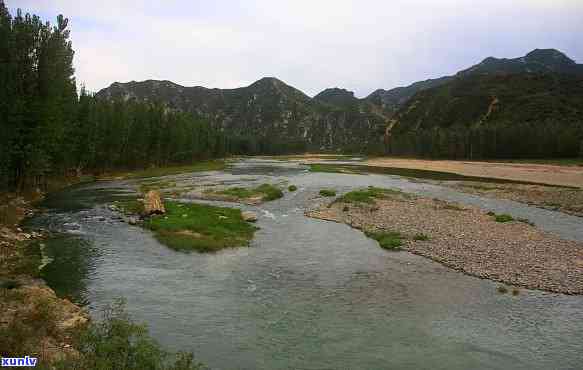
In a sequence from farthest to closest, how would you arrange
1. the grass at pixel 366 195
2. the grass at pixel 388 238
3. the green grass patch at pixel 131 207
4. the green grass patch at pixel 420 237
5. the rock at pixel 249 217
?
the grass at pixel 366 195 < the green grass patch at pixel 131 207 < the rock at pixel 249 217 < the green grass patch at pixel 420 237 < the grass at pixel 388 238

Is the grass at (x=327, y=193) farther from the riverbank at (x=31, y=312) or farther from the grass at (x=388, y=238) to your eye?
the riverbank at (x=31, y=312)

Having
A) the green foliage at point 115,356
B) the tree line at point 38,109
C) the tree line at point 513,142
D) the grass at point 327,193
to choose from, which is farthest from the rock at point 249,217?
the tree line at point 513,142

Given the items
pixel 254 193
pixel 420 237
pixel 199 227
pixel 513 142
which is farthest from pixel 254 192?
pixel 513 142

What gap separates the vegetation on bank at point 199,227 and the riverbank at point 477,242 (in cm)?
1102

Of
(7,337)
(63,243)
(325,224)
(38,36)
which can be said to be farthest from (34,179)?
(7,337)

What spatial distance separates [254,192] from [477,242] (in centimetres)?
3866

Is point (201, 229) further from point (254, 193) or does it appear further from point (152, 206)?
point (254, 193)

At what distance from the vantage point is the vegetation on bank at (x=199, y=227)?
3716 centimetres

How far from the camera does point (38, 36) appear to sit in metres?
58.0

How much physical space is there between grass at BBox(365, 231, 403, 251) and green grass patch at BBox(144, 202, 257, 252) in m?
11.6

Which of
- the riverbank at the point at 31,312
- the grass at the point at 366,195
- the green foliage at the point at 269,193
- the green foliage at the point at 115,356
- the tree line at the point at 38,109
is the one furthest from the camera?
the green foliage at the point at 269,193

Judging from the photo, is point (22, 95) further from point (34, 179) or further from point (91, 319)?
point (91, 319)

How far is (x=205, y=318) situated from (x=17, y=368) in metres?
10.1

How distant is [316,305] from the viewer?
77.9 ft
